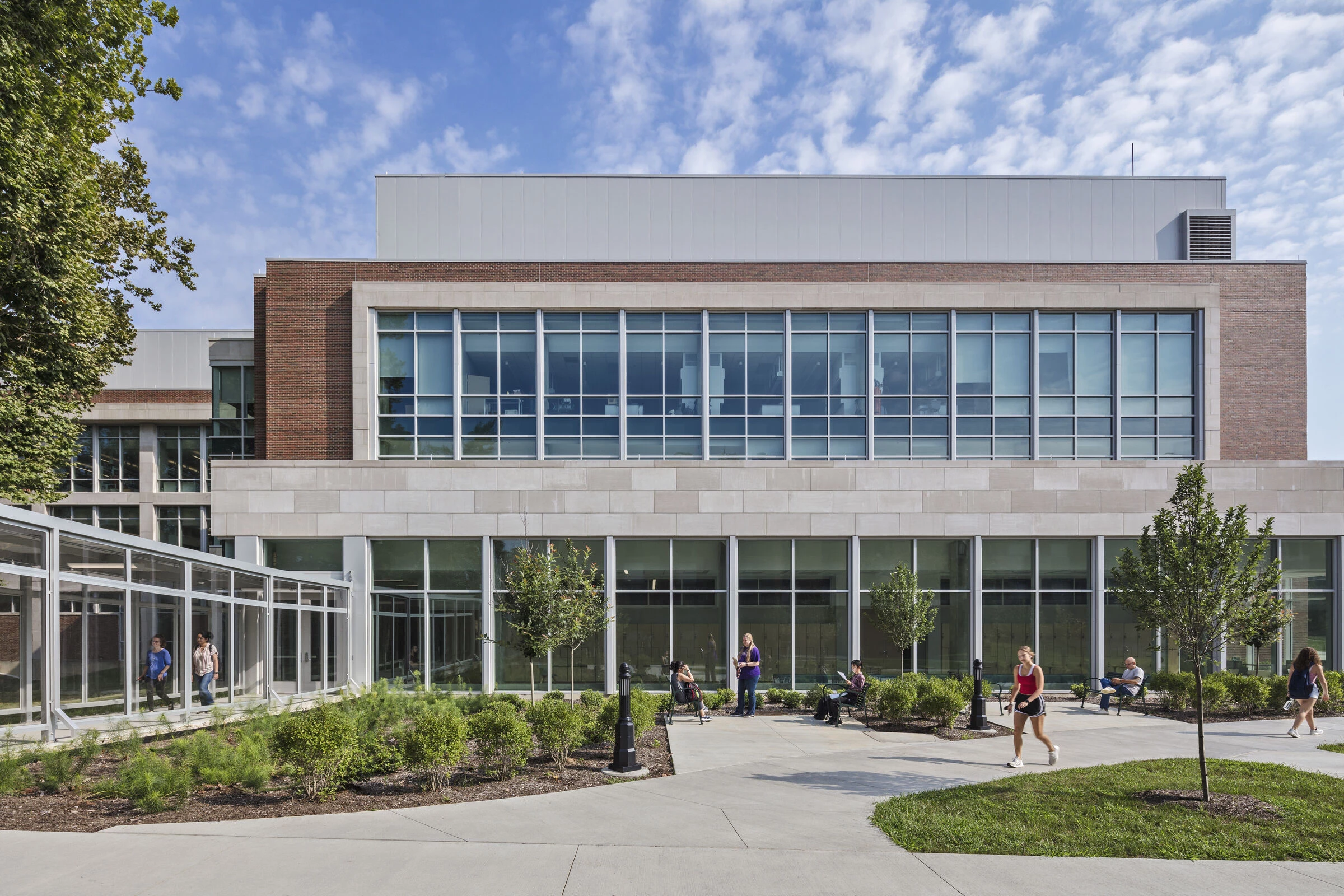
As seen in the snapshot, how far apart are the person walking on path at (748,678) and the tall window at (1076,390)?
1057 centimetres

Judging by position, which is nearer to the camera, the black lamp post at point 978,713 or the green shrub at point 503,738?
the green shrub at point 503,738

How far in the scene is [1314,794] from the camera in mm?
9852

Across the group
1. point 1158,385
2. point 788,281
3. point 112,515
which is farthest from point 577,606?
point 112,515

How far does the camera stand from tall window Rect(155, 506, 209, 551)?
35531 mm

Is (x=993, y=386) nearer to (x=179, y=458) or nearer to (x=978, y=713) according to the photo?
(x=978, y=713)

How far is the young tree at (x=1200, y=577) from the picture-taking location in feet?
33.2

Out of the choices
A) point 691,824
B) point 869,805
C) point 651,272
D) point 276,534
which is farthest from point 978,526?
point 276,534

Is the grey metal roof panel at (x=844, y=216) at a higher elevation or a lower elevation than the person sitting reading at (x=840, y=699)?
higher

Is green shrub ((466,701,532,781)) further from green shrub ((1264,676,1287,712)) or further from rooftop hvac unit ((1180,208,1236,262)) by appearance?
rooftop hvac unit ((1180,208,1236,262))

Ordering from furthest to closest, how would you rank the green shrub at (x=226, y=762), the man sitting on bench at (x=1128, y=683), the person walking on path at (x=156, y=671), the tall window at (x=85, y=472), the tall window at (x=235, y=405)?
the tall window at (x=85, y=472)
the tall window at (x=235, y=405)
the man sitting on bench at (x=1128, y=683)
the person walking on path at (x=156, y=671)
the green shrub at (x=226, y=762)

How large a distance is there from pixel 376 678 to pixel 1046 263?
68.5 feet

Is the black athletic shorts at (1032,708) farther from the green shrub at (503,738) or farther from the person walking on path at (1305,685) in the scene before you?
the green shrub at (503,738)

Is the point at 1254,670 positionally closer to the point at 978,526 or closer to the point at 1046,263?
the point at 978,526

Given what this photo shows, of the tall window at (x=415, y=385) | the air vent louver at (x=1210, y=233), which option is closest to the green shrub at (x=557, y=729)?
the tall window at (x=415, y=385)
